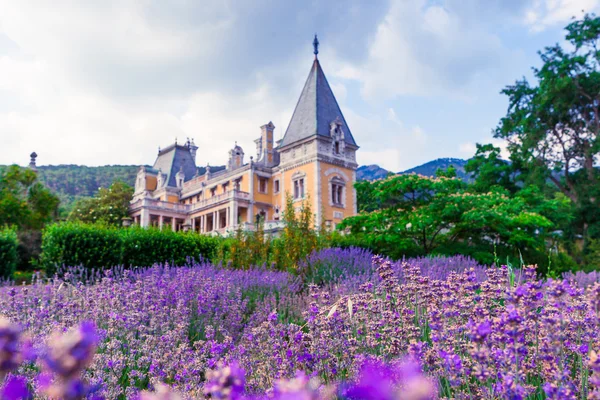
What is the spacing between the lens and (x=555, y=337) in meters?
1.90

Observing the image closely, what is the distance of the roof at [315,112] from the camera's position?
3831 cm

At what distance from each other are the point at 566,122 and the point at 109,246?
25.8 metres

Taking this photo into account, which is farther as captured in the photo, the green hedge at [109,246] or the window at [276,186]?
the window at [276,186]

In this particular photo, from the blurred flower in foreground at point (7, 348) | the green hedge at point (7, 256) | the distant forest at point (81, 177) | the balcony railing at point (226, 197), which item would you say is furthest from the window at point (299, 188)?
the distant forest at point (81, 177)

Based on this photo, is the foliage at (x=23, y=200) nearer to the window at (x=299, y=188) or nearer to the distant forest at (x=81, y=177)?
the window at (x=299, y=188)

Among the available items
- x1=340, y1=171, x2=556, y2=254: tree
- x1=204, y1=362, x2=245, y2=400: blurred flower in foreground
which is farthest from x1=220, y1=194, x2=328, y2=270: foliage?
x1=204, y1=362, x2=245, y2=400: blurred flower in foreground

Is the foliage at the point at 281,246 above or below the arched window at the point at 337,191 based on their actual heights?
below

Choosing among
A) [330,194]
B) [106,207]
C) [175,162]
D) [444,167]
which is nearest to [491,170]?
[444,167]

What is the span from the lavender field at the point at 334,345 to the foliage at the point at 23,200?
73.8 feet

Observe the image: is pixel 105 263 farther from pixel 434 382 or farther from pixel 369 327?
pixel 434 382

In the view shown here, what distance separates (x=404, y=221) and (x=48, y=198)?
73.7 feet

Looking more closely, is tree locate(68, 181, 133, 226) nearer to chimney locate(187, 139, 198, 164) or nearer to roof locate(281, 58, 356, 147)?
chimney locate(187, 139, 198, 164)

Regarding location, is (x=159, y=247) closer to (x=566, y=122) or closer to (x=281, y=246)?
(x=281, y=246)

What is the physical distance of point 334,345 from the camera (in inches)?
→ 131
